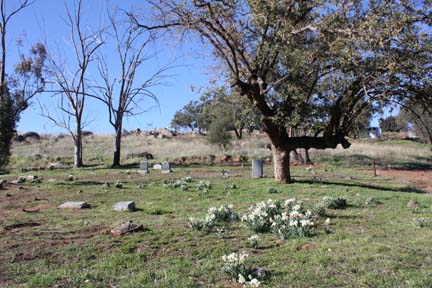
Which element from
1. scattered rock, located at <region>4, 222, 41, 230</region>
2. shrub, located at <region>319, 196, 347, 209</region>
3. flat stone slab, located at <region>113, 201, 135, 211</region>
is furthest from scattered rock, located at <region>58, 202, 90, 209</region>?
Result: shrub, located at <region>319, 196, 347, 209</region>

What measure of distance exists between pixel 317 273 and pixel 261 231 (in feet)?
7.54

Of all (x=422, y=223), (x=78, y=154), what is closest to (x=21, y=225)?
(x=422, y=223)

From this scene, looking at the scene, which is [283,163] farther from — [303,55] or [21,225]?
[21,225]

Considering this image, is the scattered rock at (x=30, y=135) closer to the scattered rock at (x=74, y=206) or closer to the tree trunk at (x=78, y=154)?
the tree trunk at (x=78, y=154)

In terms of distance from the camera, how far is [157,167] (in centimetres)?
2519

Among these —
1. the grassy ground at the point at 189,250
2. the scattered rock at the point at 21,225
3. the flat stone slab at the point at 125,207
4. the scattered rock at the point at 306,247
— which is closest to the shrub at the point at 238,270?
the grassy ground at the point at 189,250

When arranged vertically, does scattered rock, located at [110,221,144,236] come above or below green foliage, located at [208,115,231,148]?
below

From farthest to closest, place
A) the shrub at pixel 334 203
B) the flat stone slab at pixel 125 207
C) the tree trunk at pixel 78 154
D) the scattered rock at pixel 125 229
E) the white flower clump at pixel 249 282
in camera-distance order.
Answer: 1. the tree trunk at pixel 78 154
2. the flat stone slab at pixel 125 207
3. the shrub at pixel 334 203
4. the scattered rock at pixel 125 229
5. the white flower clump at pixel 249 282

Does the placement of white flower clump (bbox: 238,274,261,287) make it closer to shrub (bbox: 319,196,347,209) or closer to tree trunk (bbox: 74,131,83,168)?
shrub (bbox: 319,196,347,209)

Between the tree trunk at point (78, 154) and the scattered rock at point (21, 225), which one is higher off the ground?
the tree trunk at point (78, 154)

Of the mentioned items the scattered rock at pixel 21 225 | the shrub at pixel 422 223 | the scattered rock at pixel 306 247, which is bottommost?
the scattered rock at pixel 306 247

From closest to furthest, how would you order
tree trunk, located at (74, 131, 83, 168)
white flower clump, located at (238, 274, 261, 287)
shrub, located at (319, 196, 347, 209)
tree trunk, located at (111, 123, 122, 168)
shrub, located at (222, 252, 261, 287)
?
1. white flower clump, located at (238, 274, 261, 287)
2. shrub, located at (222, 252, 261, 287)
3. shrub, located at (319, 196, 347, 209)
4. tree trunk, located at (74, 131, 83, 168)
5. tree trunk, located at (111, 123, 122, 168)

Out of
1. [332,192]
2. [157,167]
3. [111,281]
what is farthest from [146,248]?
[157,167]

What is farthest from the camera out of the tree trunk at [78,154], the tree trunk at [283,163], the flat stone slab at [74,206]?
the tree trunk at [78,154]
